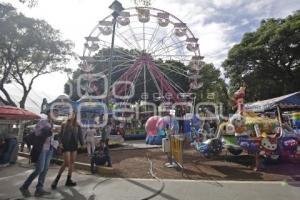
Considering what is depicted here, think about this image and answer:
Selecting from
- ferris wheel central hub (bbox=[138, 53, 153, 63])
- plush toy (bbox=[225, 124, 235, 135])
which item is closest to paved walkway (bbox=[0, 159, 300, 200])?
plush toy (bbox=[225, 124, 235, 135])

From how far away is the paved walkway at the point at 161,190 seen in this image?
21.4 feet

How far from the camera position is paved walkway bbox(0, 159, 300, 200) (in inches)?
257

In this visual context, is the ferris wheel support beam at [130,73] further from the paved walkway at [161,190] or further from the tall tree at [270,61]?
the tall tree at [270,61]

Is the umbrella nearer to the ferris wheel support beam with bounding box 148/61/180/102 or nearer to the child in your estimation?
the child

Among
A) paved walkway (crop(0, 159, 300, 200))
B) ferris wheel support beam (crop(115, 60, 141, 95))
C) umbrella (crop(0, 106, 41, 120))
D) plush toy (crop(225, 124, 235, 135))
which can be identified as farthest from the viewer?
ferris wheel support beam (crop(115, 60, 141, 95))

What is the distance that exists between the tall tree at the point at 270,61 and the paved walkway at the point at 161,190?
95.1 ft

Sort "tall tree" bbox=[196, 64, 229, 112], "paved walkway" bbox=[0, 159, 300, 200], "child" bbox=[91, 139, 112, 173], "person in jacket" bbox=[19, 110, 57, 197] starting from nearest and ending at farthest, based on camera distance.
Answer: "paved walkway" bbox=[0, 159, 300, 200] < "person in jacket" bbox=[19, 110, 57, 197] < "child" bbox=[91, 139, 112, 173] < "tall tree" bbox=[196, 64, 229, 112]

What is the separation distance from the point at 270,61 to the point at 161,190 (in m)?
32.3

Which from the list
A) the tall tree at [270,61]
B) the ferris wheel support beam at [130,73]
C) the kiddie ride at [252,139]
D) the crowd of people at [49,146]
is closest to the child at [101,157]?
the crowd of people at [49,146]

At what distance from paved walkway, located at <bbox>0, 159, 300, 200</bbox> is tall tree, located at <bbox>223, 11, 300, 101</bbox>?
29.0m

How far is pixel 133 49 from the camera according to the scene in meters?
22.4

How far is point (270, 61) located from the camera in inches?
1406

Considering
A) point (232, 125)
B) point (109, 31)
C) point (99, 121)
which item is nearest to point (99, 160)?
point (232, 125)

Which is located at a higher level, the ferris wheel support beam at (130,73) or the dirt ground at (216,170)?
the ferris wheel support beam at (130,73)
